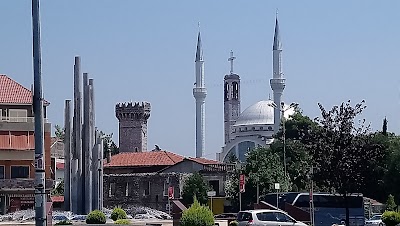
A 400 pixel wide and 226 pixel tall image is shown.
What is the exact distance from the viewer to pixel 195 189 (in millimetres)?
78250

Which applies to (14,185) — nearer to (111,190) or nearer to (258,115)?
(111,190)

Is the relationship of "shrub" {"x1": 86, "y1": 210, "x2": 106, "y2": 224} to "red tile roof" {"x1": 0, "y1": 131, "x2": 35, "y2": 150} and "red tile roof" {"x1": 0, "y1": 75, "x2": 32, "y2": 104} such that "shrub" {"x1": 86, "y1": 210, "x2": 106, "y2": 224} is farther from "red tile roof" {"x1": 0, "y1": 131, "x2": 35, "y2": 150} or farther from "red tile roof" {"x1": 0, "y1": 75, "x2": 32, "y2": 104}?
"red tile roof" {"x1": 0, "y1": 75, "x2": 32, "y2": 104}

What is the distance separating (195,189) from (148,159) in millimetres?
12196

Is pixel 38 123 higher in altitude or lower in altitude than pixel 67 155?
higher

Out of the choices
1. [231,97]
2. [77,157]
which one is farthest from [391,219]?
[231,97]

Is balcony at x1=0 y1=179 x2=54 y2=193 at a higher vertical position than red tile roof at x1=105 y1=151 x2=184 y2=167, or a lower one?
lower

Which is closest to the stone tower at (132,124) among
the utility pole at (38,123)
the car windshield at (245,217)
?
the car windshield at (245,217)

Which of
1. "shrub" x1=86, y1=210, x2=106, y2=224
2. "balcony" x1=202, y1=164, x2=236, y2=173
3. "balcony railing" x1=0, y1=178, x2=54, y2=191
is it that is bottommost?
"shrub" x1=86, y1=210, x2=106, y2=224

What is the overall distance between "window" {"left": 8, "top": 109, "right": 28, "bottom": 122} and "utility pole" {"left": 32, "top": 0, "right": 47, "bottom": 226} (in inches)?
2017

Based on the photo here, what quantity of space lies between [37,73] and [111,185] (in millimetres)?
71854

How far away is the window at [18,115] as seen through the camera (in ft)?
216

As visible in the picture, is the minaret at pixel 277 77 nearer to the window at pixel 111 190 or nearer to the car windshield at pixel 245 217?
the window at pixel 111 190

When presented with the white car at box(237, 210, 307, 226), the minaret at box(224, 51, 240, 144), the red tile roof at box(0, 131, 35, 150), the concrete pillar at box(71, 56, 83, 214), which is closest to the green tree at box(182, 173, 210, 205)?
the concrete pillar at box(71, 56, 83, 214)

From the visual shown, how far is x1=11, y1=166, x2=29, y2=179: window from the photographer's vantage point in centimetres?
6550
